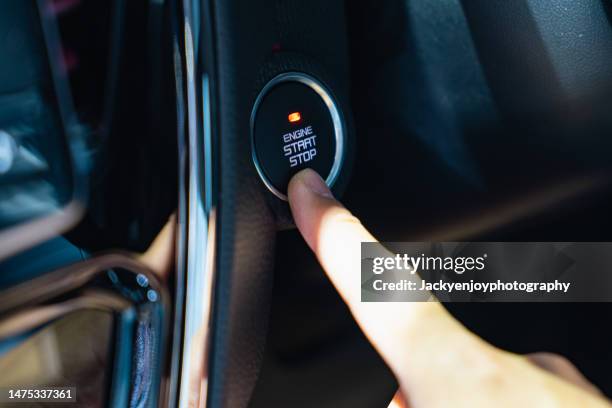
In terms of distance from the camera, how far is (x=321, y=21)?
32.5 inches

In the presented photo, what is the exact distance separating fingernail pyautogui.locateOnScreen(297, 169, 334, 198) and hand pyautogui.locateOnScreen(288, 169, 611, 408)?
0.09m

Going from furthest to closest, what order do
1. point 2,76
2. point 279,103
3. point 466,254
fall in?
point 466,254 → point 279,103 → point 2,76

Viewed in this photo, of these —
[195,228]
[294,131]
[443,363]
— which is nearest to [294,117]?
[294,131]

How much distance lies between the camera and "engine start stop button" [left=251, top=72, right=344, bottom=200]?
711mm

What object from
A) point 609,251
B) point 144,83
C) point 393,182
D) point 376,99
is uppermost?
point 144,83

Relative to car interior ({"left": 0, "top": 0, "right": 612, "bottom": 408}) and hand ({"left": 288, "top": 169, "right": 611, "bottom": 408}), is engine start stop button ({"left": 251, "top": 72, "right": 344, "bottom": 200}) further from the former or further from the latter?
hand ({"left": 288, "top": 169, "right": 611, "bottom": 408})

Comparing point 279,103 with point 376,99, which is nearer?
point 279,103

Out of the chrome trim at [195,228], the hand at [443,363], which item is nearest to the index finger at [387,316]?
the hand at [443,363]

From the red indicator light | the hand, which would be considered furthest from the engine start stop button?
the hand

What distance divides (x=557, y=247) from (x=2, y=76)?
0.74m

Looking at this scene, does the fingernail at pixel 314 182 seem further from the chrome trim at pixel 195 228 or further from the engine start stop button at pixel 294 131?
the chrome trim at pixel 195 228

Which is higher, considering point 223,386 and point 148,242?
point 148,242

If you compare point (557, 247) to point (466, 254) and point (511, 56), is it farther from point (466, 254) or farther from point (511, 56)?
point (511, 56)

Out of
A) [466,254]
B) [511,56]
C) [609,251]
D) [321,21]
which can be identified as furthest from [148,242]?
[609,251]
